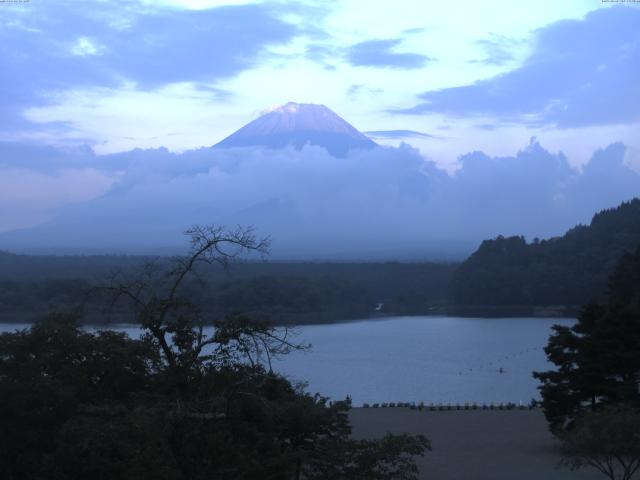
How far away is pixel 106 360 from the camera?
6.41 meters

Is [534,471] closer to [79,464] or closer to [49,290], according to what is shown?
[79,464]

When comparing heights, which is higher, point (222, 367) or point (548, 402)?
point (222, 367)

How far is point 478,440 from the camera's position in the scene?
11.7 m

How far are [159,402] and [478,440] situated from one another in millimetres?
7719

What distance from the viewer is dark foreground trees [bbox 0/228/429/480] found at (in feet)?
15.5

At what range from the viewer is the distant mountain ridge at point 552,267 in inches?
1788

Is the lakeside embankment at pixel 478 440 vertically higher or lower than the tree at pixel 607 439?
lower

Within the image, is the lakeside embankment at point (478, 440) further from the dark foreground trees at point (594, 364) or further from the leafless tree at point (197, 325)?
the leafless tree at point (197, 325)

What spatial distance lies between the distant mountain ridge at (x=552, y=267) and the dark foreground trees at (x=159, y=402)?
39.6 m

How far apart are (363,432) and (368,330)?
929 inches

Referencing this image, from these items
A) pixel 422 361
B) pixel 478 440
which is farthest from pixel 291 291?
pixel 478 440

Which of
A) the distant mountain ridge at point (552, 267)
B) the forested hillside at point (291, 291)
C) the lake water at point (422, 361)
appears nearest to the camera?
the lake water at point (422, 361)

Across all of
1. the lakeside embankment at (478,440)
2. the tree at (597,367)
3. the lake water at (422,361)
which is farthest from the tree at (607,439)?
the lake water at (422,361)

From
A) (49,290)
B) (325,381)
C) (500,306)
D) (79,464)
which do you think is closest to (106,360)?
(79,464)
